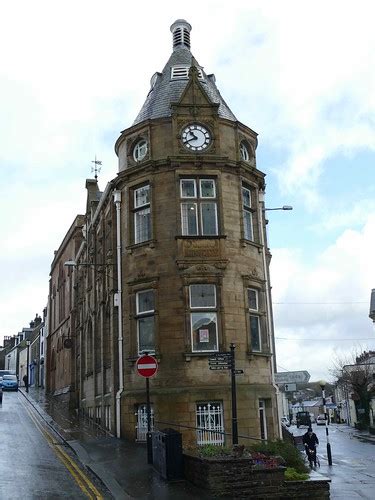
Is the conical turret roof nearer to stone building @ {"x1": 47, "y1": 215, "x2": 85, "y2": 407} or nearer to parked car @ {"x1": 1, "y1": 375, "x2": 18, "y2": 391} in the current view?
stone building @ {"x1": 47, "y1": 215, "x2": 85, "y2": 407}

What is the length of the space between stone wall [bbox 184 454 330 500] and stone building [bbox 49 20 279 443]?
555 cm

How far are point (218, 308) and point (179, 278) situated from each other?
67.3 inches

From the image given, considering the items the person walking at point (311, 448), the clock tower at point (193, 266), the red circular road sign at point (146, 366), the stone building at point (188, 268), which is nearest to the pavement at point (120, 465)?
the person walking at point (311, 448)

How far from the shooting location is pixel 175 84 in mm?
24203

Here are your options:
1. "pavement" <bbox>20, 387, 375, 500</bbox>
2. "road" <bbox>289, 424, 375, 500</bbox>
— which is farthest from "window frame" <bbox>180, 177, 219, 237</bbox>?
"road" <bbox>289, 424, 375, 500</bbox>

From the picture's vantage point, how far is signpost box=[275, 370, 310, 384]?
754 inches

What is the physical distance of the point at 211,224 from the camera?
21609mm

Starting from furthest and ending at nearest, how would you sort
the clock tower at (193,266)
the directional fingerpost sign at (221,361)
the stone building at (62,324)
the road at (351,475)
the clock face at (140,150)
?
the stone building at (62,324) < the clock face at (140,150) < the clock tower at (193,266) < the directional fingerpost sign at (221,361) < the road at (351,475)

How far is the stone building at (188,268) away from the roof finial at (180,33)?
318 cm

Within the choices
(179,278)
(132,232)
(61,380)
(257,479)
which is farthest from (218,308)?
(61,380)

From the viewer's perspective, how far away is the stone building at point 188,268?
19984mm

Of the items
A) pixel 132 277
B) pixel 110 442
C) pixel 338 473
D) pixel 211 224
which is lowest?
pixel 338 473

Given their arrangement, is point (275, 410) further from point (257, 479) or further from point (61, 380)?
point (61, 380)

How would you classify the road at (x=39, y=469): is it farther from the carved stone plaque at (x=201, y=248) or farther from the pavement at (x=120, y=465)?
the carved stone plaque at (x=201, y=248)
